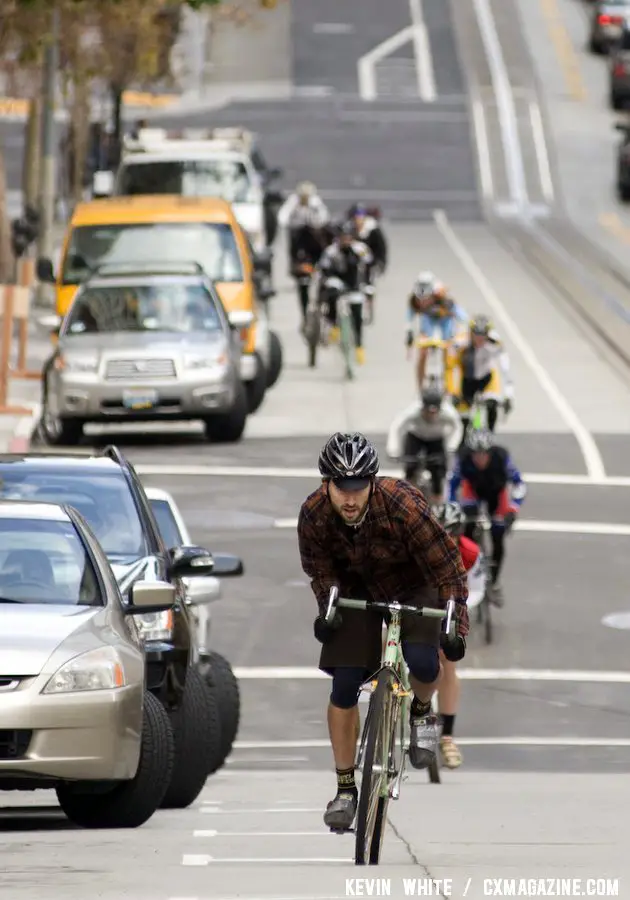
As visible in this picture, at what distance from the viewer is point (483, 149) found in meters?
61.0

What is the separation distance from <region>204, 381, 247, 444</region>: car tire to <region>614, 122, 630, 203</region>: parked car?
2696 cm

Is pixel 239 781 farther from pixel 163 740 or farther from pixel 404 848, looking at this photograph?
pixel 404 848

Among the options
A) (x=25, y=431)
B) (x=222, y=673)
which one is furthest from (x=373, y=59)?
(x=222, y=673)

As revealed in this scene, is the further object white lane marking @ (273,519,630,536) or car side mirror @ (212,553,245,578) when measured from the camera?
white lane marking @ (273,519,630,536)

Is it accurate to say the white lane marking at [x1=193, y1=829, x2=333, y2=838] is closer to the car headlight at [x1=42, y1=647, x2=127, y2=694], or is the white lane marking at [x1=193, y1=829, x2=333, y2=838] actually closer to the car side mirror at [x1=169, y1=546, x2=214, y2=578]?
the car headlight at [x1=42, y1=647, x2=127, y2=694]

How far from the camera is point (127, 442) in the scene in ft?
94.8

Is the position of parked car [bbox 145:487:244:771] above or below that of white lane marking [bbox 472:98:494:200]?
above

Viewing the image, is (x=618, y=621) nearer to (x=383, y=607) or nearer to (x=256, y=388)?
(x=256, y=388)

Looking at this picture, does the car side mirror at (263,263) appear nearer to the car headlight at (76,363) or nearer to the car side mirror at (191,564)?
the car headlight at (76,363)

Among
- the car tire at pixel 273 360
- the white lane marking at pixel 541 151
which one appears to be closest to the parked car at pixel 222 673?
the car tire at pixel 273 360

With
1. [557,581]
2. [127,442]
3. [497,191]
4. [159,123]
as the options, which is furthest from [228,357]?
[159,123]

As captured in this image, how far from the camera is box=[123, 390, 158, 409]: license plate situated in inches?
1077

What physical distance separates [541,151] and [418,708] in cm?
5173

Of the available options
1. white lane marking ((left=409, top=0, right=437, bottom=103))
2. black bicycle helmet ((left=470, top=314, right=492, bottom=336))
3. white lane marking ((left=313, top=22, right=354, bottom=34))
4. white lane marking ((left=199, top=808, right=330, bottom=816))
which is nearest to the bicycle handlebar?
white lane marking ((left=199, top=808, right=330, bottom=816))
